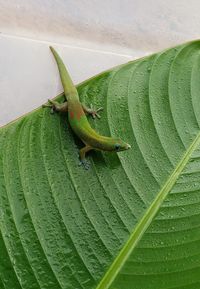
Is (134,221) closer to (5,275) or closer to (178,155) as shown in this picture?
(178,155)

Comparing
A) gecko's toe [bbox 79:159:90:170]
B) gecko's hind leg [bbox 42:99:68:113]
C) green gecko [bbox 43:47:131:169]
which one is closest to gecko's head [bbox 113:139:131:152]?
green gecko [bbox 43:47:131:169]

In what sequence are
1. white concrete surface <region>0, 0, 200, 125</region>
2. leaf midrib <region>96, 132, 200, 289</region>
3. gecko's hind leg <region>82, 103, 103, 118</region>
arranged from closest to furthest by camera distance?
leaf midrib <region>96, 132, 200, 289</region> < gecko's hind leg <region>82, 103, 103, 118</region> < white concrete surface <region>0, 0, 200, 125</region>

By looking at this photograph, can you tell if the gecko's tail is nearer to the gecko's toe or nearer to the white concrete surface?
the white concrete surface

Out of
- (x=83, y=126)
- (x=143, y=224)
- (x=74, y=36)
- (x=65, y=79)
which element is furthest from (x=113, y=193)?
(x=74, y=36)

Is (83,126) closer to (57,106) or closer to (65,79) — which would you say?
(57,106)

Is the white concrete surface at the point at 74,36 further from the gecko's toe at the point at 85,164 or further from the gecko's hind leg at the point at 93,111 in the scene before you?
the gecko's toe at the point at 85,164

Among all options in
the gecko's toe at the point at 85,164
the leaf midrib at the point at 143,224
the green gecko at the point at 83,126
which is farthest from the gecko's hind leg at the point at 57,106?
the leaf midrib at the point at 143,224
